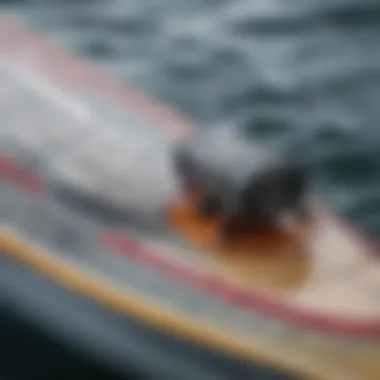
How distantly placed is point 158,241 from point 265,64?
4.36 ft

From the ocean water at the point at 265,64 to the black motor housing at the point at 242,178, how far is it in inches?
22.4

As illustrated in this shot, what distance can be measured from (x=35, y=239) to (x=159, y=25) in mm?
1581

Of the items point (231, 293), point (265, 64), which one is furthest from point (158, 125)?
point (265, 64)

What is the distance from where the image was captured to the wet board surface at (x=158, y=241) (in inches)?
71.8

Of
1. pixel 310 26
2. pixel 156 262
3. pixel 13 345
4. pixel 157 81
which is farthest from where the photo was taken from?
pixel 310 26

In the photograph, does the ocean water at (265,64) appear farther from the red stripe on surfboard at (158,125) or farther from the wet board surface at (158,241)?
the wet board surface at (158,241)

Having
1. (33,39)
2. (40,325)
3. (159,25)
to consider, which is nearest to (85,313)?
(40,325)

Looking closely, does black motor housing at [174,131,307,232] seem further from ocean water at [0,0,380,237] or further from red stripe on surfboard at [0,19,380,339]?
ocean water at [0,0,380,237]

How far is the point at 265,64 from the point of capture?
10.7ft

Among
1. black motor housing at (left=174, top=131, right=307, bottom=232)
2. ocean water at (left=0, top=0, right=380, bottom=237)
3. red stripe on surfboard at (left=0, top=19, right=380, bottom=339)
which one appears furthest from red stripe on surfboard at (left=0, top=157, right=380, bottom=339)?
ocean water at (left=0, top=0, right=380, bottom=237)

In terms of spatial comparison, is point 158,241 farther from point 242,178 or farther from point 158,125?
point 158,125

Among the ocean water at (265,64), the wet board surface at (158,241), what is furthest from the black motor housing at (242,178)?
the ocean water at (265,64)

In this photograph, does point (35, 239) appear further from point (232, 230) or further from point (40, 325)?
point (232, 230)

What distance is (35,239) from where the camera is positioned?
6.70 feet
